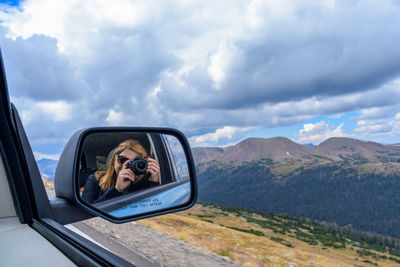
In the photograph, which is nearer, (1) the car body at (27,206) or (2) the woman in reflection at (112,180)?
(1) the car body at (27,206)

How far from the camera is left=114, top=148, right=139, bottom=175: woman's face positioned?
2.11 m

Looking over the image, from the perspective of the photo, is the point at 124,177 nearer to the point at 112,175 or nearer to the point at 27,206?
the point at 112,175

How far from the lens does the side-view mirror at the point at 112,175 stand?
2.07 meters

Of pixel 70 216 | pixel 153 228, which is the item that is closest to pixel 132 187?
pixel 70 216

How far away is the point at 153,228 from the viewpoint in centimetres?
623

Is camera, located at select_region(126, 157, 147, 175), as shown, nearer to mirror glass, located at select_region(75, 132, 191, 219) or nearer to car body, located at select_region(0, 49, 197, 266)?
mirror glass, located at select_region(75, 132, 191, 219)

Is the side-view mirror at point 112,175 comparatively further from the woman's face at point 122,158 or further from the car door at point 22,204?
the car door at point 22,204

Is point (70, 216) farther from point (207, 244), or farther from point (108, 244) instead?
point (207, 244)

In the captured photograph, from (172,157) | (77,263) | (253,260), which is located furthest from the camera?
(253,260)

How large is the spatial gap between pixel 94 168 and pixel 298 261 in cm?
404

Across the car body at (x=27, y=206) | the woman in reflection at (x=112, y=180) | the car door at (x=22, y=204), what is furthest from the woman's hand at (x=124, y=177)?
the car door at (x=22, y=204)

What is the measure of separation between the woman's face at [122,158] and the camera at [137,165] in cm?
4

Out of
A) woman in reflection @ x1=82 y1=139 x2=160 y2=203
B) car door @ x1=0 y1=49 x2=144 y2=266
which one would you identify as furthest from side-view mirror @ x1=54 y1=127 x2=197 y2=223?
car door @ x1=0 y1=49 x2=144 y2=266

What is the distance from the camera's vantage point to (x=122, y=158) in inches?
84.7
